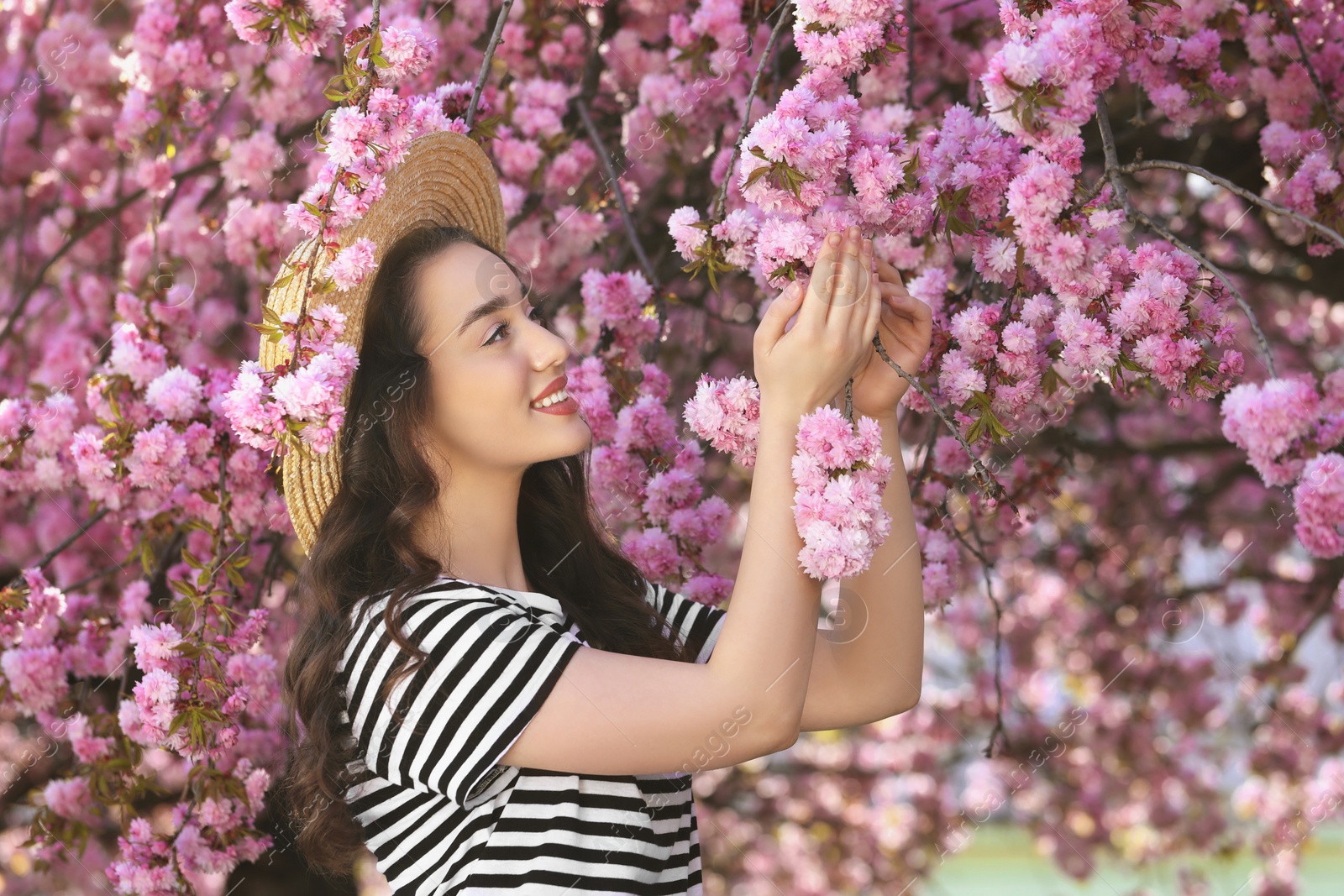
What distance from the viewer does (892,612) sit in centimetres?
159

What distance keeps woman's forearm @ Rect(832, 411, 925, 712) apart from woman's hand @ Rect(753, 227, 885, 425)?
0.92ft

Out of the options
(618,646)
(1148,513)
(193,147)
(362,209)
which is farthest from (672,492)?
(1148,513)

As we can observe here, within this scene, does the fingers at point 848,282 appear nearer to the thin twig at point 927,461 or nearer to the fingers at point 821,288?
the fingers at point 821,288

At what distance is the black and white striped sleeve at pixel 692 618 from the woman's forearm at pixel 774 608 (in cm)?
45

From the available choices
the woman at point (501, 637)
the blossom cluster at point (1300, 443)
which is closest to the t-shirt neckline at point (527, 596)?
the woman at point (501, 637)

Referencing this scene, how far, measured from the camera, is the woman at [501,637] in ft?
4.17

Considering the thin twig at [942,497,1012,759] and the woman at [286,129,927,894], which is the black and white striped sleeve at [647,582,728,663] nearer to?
the woman at [286,129,927,894]

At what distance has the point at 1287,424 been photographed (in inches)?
53.6

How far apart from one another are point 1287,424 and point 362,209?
113cm

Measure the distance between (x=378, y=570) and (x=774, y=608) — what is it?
515 mm

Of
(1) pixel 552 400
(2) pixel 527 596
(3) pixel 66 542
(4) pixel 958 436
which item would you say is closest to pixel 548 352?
(1) pixel 552 400

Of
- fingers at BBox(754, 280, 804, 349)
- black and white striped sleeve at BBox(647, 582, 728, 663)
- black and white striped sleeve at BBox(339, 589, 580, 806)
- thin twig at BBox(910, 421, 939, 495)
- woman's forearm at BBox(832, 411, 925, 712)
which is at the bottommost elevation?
thin twig at BBox(910, 421, 939, 495)

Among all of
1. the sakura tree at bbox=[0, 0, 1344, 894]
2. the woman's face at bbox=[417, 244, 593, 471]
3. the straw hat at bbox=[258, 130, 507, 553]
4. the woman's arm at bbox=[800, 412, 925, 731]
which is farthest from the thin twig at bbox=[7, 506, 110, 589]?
the woman's arm at bbox=[800, 412, 925, 731]

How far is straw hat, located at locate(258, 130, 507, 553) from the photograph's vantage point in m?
1.60
